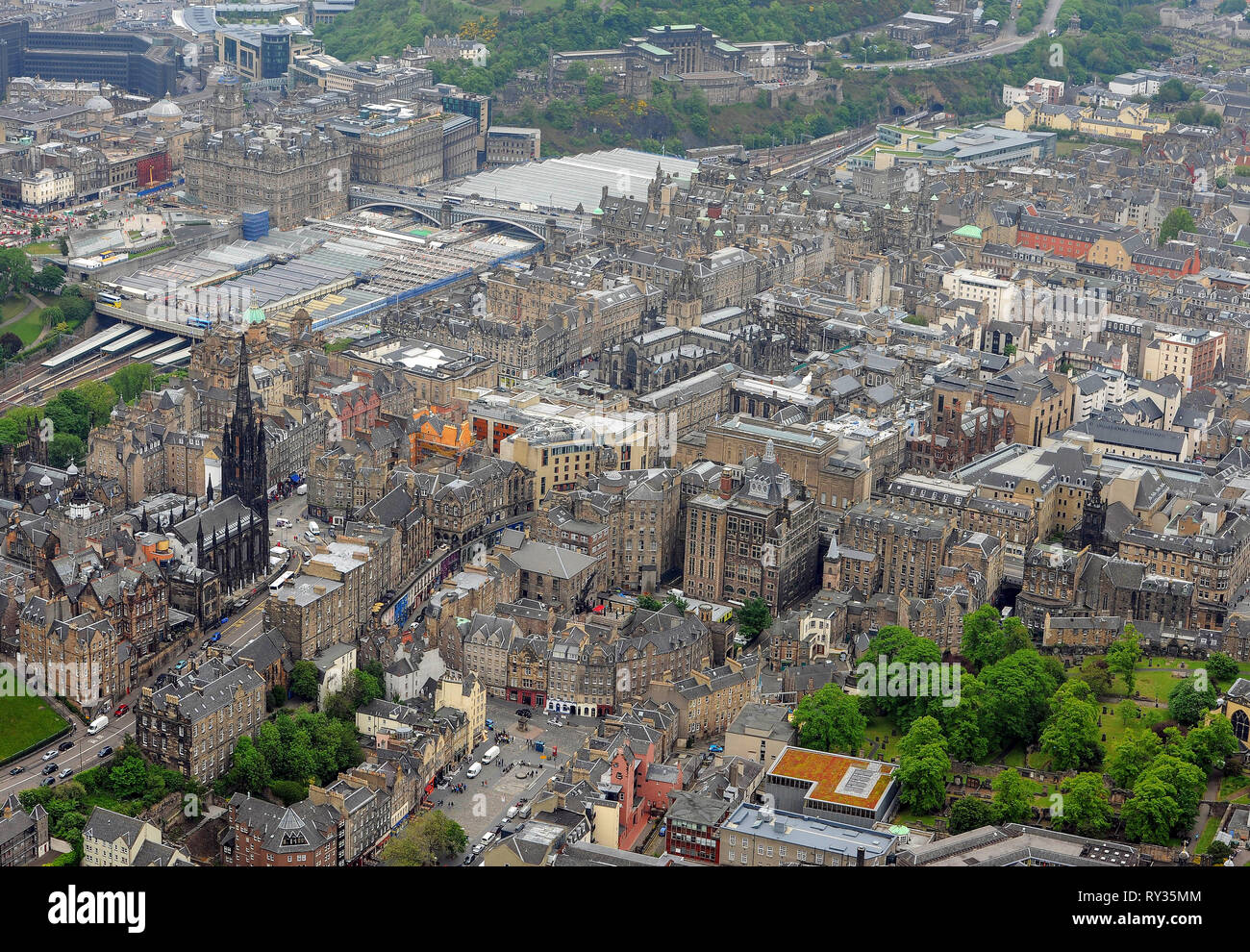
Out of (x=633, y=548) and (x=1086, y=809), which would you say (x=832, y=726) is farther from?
(x=633, y=548)

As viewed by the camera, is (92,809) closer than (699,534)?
Yes

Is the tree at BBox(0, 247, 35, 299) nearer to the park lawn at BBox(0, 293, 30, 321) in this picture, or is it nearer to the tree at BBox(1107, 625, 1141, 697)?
the park lawn at BBox(0, 293, 30, 321)

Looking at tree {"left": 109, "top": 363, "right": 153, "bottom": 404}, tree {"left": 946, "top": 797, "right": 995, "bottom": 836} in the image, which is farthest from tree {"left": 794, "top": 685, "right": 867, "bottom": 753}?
tree {"left": 109, "top": 363, "right": 153, "bottom": 404}

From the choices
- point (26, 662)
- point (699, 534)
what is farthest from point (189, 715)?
point (699, 534)

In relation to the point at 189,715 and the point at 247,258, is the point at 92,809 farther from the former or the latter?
the point at 247,258

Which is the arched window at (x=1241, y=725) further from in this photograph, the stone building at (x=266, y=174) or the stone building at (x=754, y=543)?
the stone building at (x=266, y=174)
